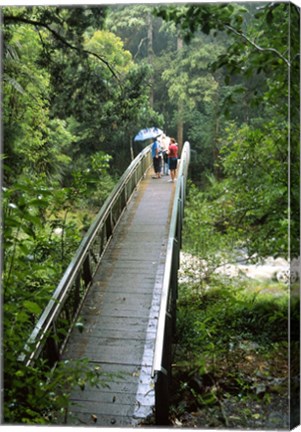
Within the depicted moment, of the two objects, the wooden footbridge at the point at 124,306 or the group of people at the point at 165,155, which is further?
the group of people at the point at 165,155

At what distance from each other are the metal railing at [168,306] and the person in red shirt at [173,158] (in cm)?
10

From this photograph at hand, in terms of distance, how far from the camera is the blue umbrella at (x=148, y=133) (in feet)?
14.8

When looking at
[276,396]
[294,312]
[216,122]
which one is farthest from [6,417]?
[216,122]

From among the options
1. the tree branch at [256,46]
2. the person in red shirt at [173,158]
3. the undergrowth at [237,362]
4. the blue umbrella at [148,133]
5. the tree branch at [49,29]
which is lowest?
the undergrowth at [237,362]

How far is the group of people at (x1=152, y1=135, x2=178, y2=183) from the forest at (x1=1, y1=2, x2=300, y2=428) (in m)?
0.17

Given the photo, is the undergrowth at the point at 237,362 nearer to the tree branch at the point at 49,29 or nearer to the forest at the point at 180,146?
the forest at the point at 180,146

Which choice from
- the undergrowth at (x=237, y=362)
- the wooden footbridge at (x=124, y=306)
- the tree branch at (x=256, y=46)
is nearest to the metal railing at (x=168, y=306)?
the wooden footbridge at (x=124, y=306)

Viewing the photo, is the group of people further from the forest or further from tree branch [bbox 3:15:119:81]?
tree branch [bbox 3:15:119:81]

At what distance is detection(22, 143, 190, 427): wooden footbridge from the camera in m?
3.72

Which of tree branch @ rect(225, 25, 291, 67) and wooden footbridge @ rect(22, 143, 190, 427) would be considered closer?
tree branch @ rect(225, 25, 291, 67)

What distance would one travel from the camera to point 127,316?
180 inches

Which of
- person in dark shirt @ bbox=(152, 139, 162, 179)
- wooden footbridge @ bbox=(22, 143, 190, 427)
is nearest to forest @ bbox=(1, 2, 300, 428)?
wooden footbridge @ bbox=(22, 143, 190, 427)

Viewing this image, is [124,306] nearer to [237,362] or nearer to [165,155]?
[237,362]

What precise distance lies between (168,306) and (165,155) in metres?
1.53
